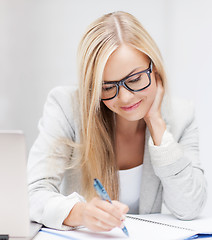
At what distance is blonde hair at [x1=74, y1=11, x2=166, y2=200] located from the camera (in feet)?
4.53

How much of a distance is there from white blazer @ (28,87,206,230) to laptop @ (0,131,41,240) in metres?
0.21

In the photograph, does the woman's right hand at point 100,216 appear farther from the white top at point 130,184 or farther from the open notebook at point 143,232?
the white top at point 130,184

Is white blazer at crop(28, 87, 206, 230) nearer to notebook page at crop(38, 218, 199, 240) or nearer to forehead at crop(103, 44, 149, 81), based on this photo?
notebook page at crop(38, 218, 199, 240)

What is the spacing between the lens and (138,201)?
1657mm

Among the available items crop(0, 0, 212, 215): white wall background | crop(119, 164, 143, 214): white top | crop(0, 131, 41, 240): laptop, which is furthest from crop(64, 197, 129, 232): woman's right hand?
crop(0, 0, 212, 215): white wall background

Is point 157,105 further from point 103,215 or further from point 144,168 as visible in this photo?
point 103,215

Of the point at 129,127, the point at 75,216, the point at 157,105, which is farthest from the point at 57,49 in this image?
the point at 75,216

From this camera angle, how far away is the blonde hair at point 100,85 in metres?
1.38

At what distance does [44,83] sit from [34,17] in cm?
38

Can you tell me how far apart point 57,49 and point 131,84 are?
1.25m

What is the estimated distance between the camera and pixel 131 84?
1369mm

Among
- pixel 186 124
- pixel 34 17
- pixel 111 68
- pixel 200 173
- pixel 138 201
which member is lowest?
pixel 138 201

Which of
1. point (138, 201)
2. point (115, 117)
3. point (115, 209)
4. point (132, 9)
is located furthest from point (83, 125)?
point (132, 9)

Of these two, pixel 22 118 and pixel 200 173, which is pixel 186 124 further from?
pixel 22 118
